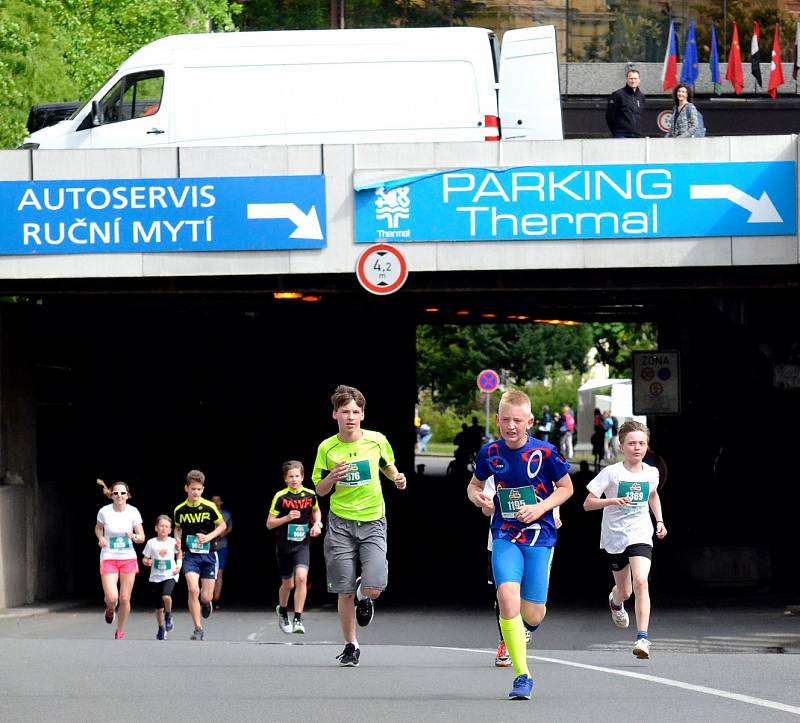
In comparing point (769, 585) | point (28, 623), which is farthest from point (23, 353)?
point (769, 585)

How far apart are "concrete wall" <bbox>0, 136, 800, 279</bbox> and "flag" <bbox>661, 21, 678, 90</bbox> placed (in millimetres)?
12235

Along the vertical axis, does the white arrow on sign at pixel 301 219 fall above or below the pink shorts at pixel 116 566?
above

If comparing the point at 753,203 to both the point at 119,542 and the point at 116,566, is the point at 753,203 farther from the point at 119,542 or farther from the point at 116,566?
the point at 116,566

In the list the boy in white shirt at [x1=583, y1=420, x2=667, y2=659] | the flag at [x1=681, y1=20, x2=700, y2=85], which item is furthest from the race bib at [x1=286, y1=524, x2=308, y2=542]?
the flag at [x1=681, y1=20, x2=700, y2=85]

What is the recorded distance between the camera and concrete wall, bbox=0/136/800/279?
16562mm

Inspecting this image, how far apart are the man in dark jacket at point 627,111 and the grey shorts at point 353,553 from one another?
10770 mm

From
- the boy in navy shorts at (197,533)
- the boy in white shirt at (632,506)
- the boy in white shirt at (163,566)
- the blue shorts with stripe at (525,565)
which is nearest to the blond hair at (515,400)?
the blue shorts with stripe at (525,565)

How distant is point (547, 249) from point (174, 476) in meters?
14.8

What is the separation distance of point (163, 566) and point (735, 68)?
17.1 m

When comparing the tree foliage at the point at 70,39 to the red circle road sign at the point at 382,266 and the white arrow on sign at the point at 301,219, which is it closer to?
the white arrow on sign at the point at 301,219

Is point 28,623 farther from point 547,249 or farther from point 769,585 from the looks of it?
point 769,585

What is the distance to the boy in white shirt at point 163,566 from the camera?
15812 mm

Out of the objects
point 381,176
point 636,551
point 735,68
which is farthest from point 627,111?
point 735,68

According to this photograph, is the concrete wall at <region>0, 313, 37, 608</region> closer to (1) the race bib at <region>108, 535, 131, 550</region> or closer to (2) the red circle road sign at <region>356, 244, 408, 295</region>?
(1) the race bib at <region>108, 535, 131, 550</region>
